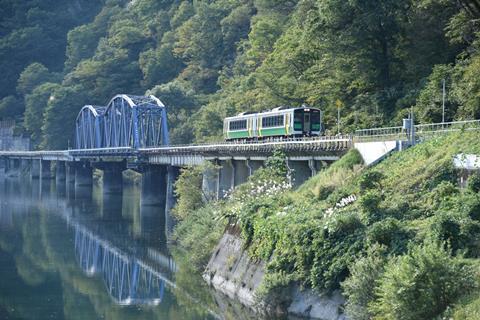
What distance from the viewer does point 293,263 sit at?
34.1m

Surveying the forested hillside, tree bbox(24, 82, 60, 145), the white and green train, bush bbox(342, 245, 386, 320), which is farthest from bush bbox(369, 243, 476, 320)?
tree bbox(24, 82, 60, 145)

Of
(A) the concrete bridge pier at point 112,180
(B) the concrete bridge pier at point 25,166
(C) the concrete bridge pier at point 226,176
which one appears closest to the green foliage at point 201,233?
(C) the concrete bridge pier at point 226,176

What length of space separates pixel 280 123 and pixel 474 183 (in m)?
30.6

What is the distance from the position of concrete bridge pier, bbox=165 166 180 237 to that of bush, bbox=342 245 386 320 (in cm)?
3709

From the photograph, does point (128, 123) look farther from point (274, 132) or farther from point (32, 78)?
point (32, 78)

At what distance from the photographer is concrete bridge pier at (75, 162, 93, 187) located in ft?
410

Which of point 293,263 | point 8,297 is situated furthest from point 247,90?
point 293,263

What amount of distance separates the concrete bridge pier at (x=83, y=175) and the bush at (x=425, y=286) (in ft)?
332

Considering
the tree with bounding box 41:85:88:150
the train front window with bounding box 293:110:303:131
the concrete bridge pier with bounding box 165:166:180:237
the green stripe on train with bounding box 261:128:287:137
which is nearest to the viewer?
the train front window with bounding box 293:110:303:131

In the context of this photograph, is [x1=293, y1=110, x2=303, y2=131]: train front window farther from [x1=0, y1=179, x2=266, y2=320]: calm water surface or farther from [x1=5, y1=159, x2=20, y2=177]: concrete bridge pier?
[x1=5, y1=159, x2=20, y2=177]: concrete bridge pier

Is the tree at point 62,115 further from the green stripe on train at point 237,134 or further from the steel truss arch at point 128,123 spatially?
the green stripe on train at point 237,134

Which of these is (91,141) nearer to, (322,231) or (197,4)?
(197,4)

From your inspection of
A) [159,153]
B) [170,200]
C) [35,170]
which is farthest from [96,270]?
[35,170]

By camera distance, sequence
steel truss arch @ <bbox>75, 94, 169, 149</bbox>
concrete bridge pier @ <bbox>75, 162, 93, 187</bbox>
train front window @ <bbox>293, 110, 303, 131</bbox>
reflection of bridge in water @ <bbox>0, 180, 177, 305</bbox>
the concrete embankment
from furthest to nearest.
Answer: concrete bridge pier @ <bbox>75, 162, 93, 187</bbox>
steel truss arch @ <bbox>75, 94, 169, 149</bbox>
train front window @ <bbox>293, 110, 303, 131</bbox>
reflection of bridge in water @ <bbox>0, 180, 177, 305</bbox>
the concrete embankment
